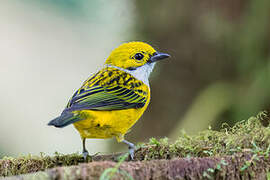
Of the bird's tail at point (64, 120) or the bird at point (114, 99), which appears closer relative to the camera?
the bird's tail at point (64, 120)

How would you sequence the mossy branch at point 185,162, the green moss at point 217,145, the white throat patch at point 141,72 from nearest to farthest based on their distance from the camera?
the mossy branch at point 185,162 → the green moss at point 217,145 → the white throat patch at point 141,72

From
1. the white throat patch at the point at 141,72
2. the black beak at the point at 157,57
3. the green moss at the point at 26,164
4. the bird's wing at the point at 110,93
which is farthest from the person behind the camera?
the black beak at the point at 157,57

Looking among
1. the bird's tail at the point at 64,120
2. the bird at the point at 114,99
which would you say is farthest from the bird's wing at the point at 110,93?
the bird's tail at the point at 64,120

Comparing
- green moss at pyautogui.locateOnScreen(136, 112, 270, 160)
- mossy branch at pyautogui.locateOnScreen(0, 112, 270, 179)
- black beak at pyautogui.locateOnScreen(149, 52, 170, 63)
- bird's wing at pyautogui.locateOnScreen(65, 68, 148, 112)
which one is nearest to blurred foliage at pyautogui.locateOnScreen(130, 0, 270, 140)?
black beak at pyautogui.locateOnScreen(149, 52, 170, 63)

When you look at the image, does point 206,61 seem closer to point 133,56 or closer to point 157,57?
point 157,57

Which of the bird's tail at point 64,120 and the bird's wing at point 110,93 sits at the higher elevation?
the bird's wing at point 110,93

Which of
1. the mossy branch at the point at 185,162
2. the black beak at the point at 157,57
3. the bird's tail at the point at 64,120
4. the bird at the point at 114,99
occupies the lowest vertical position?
the mossy branch at the point at 185,162

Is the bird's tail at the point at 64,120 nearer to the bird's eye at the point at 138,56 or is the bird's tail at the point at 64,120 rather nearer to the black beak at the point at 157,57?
the bird's eye at the point at 138,56

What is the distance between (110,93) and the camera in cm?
448

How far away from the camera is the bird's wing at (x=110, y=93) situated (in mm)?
4100

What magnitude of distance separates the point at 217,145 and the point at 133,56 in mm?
2085

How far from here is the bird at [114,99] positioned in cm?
390

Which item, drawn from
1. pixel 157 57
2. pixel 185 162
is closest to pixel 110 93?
pixel 157 57

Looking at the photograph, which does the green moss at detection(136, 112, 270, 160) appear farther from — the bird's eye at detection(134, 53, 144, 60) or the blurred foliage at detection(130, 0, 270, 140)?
the blurred foliage at detection(130, 0, 270, 140)
